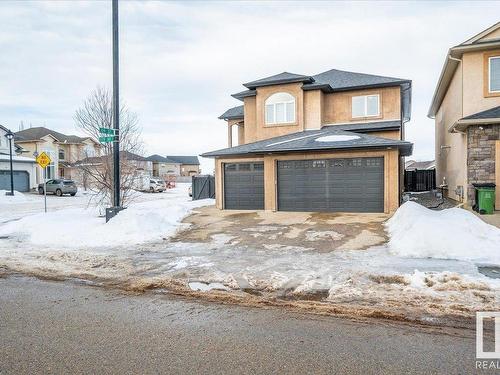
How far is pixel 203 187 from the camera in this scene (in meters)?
26.3

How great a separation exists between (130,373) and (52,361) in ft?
2.88

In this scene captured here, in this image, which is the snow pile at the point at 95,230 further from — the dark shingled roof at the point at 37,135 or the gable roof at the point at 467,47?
the dark shingled roof at the point at 37,135

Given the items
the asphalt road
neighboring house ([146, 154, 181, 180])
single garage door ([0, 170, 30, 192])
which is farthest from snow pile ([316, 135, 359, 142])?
neighboring house ([146, 154, 181, 180])

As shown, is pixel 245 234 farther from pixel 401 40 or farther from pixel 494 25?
pixel 401 40

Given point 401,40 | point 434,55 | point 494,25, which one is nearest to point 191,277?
point 494,25

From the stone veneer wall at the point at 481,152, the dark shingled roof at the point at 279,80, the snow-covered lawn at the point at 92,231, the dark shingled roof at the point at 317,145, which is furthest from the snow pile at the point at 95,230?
the stone veneer wall at the point at 481,152

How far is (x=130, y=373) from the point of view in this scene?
3.38 m

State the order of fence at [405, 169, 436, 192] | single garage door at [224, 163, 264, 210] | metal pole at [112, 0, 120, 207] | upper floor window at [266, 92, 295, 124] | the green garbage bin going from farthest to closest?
fence at [405, 169, 436, 192]
upper floor window at [266, 92, 295, 124]
single garage door at [224, 163, 264, 210]
the green garbage bin
metal pole at [112, 0, 120, 207]

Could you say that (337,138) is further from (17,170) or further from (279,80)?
(17,170)

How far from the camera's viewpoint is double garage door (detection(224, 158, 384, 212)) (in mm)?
15859

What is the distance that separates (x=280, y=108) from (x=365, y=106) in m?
4.94

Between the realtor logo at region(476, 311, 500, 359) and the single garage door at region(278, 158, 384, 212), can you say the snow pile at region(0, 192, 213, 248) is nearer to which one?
the single garage door at region(278, 158, 384, 212)

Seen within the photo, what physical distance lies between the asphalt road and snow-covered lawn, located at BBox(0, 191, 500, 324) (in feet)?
3.16

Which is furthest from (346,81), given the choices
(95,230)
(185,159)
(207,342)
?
(185,159)
